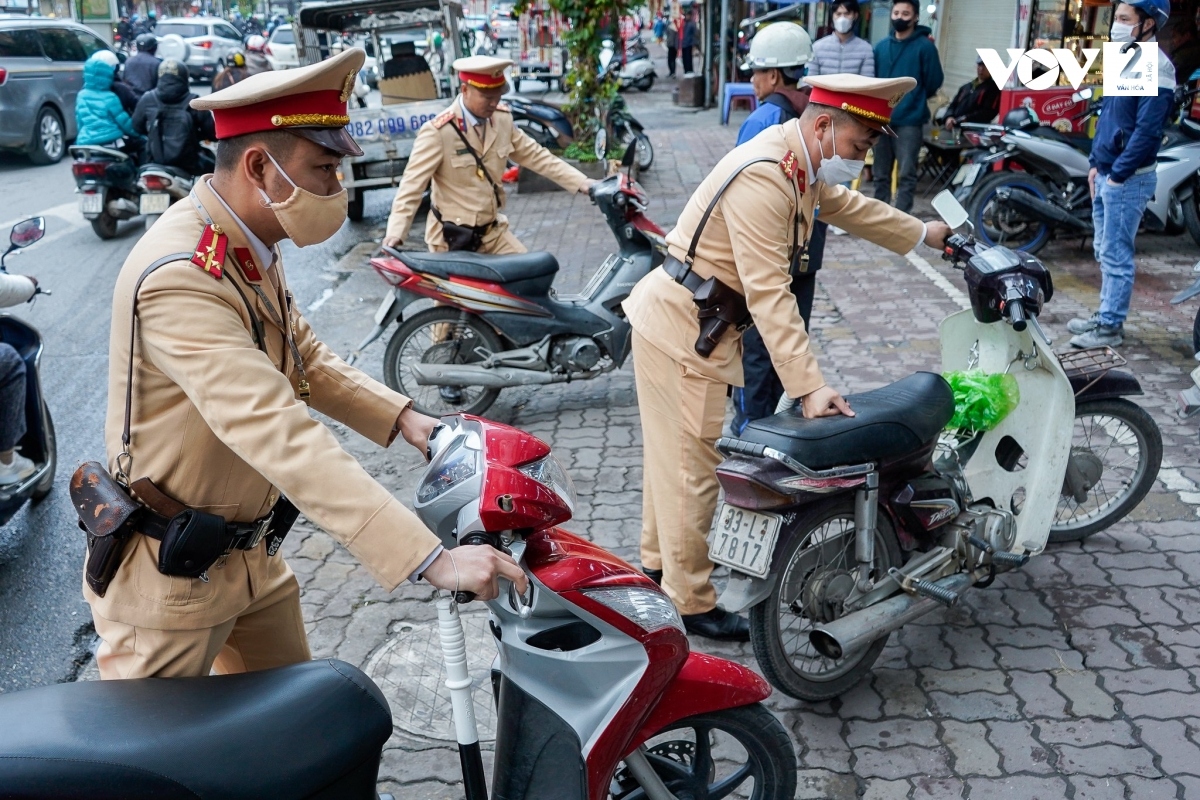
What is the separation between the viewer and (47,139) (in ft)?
48.2

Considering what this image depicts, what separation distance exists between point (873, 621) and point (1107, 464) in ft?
5.24

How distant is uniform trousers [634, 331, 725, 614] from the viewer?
3387 millimetres

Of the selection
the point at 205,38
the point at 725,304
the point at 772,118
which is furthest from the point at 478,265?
the point at 205,38

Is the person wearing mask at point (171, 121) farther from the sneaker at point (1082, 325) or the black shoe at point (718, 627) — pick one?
the black shoe at point (718, 627)

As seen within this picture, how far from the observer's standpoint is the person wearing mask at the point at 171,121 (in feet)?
30.6

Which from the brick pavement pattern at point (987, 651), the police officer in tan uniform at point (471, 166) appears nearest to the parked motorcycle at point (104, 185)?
the police officer in tan uniform at point (471, 166)

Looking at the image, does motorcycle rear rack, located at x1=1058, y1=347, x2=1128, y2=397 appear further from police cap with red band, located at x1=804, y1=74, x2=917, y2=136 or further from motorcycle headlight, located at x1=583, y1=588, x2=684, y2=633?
motorcycle headlight, located at x1=583, y1=588, x2=684, y2=633

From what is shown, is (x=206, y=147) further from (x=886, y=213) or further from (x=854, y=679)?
(x=854, y=679)

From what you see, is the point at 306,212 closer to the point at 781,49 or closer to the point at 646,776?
the point at 646,776

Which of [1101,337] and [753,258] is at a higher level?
[753,258]

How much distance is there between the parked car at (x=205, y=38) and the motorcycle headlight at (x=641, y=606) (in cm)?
2654

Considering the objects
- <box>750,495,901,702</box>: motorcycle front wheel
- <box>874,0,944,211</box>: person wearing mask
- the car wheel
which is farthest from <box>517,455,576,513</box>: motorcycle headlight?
the car wheel

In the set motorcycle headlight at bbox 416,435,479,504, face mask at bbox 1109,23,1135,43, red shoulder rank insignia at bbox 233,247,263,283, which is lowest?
motorcycle headlight at bbox 416,435,479,504

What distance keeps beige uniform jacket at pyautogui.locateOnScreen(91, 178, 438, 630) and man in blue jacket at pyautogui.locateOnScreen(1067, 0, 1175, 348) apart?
5.34 meters
